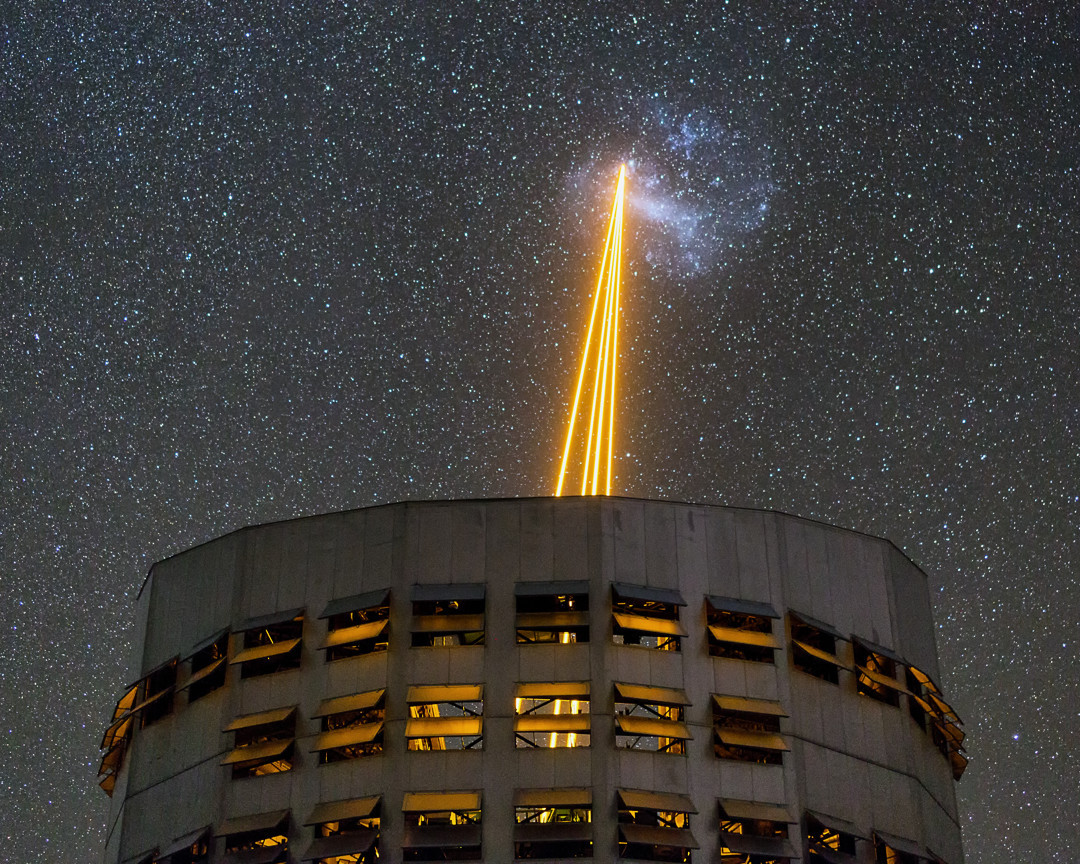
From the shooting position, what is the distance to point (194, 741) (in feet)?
198

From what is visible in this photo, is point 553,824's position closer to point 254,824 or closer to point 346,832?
point 346,832

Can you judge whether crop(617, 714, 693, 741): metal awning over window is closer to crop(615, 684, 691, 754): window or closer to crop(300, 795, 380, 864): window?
crop(615, 684, 691, 754): window

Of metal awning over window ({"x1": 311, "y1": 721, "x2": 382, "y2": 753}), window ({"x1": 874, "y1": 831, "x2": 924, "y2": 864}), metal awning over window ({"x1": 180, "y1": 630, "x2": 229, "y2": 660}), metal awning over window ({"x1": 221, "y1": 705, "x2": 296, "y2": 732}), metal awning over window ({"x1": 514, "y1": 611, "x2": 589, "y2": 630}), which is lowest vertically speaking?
window ({"x1": 874, "y1": 831, "x2": 924, "y2": 864})

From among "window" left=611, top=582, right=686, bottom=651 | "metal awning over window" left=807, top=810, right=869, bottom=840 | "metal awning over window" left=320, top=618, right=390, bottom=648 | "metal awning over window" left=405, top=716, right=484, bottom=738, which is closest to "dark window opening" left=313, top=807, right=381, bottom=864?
"metal awning over window" left=405, top=716, right=484, bottom=738

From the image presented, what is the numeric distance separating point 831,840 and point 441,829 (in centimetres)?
1232

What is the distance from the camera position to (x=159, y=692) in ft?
206

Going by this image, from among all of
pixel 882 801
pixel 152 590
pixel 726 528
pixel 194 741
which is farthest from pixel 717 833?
pixel 152 590

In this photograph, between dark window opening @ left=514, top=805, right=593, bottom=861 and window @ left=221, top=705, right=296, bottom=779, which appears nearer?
dark window opening @ left=514, top=805, right=593, bottom=861

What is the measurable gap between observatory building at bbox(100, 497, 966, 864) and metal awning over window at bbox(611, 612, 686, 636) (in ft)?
0.32

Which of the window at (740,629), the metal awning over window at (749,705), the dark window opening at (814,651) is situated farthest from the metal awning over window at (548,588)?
the dark window opening at (814,651)

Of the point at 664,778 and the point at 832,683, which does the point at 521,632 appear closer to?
the point at 664,778

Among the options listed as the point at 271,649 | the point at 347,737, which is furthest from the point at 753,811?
the point at 271,649

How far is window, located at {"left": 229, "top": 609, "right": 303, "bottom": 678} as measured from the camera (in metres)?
59.8

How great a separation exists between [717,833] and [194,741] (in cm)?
1689
